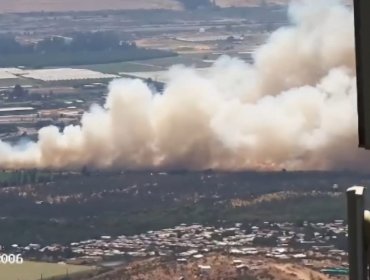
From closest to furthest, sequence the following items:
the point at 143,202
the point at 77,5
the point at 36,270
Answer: the point at 36,270 < the point at 143,202 < the point at 77,5

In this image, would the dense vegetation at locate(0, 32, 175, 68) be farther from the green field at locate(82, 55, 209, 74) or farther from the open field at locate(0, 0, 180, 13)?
the open field at locate(0, 0, 180, 13)

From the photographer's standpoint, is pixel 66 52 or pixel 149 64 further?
pixel 149 64

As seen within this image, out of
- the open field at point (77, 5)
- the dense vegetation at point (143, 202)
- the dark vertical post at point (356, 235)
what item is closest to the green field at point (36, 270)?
the dense vegetation at point (143, 202)

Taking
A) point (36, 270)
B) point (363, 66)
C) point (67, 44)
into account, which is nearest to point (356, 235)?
point (363, 66)

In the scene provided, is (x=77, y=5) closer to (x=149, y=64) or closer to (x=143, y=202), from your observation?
(x=149, y=64)

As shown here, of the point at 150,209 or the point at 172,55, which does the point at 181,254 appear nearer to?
the point at 150,209

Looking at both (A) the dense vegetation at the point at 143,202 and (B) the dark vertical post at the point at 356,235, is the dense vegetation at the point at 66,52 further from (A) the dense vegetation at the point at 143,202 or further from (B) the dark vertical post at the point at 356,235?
(B) the dark vertical post at the point at 356,235
